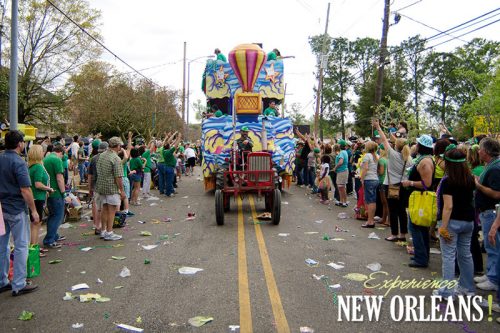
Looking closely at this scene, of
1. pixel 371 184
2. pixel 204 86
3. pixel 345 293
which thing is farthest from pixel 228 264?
pixel 204 86

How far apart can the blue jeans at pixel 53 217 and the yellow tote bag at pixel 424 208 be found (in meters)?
5.82

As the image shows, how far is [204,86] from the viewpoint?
1562 cm

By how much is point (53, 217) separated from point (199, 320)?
169 inches

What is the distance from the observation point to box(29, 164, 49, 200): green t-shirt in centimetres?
644

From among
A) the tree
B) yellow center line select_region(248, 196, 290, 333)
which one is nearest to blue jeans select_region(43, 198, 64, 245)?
yellow center line select_region(248, 196, 290, 333)

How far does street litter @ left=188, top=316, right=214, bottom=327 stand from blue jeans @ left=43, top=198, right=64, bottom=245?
4.19m

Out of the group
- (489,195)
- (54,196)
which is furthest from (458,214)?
(54,196)

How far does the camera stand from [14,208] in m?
5.14

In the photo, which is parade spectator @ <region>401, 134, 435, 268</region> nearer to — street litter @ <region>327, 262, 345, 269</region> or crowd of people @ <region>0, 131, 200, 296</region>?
street litter @ <region>327, 262, 345, 269</region>

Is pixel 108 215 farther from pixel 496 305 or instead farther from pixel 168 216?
pixel 496 305

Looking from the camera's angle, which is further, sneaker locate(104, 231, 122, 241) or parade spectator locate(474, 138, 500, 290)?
sneaker locate(104, 231, 122, 241)

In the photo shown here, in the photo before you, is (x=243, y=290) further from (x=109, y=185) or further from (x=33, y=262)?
(x=109, y=185)

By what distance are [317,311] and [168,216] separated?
21.5 feet

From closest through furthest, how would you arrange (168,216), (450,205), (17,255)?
(450,205) → (17,255) → (168,216)
